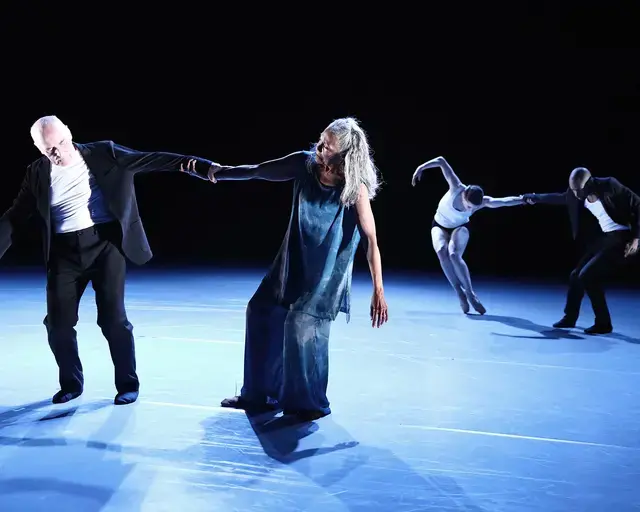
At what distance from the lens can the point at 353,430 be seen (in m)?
3.09

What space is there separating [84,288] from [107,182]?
531mm

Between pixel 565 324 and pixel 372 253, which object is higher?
pixel 372 253

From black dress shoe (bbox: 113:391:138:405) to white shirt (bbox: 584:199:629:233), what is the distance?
4175mm

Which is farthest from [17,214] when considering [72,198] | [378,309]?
[378,309]

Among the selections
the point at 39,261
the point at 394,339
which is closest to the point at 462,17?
the point at 394,339

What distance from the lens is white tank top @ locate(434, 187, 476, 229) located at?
6711mm

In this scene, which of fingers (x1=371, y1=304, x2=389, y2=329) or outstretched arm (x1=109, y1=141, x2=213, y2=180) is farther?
outstretched arm (x1=109, y1=141, x2=213, y2=180)

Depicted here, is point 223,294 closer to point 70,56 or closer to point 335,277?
point 335,277

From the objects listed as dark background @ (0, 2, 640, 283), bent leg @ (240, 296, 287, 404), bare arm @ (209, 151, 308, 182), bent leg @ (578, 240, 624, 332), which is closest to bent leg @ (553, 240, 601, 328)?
bent leg @ (578, 240, 624, 332)

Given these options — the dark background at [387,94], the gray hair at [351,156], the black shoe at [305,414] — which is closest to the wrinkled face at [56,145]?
the gray hair at [351,156]

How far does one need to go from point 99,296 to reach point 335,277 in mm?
1187

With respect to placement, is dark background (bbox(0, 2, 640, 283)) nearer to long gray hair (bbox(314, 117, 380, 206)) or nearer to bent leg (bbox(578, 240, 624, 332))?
bent leg (bbox(578, 240, 624, 332))

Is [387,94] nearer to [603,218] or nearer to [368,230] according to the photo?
[603,218]

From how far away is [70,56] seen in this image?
36.9 ft
